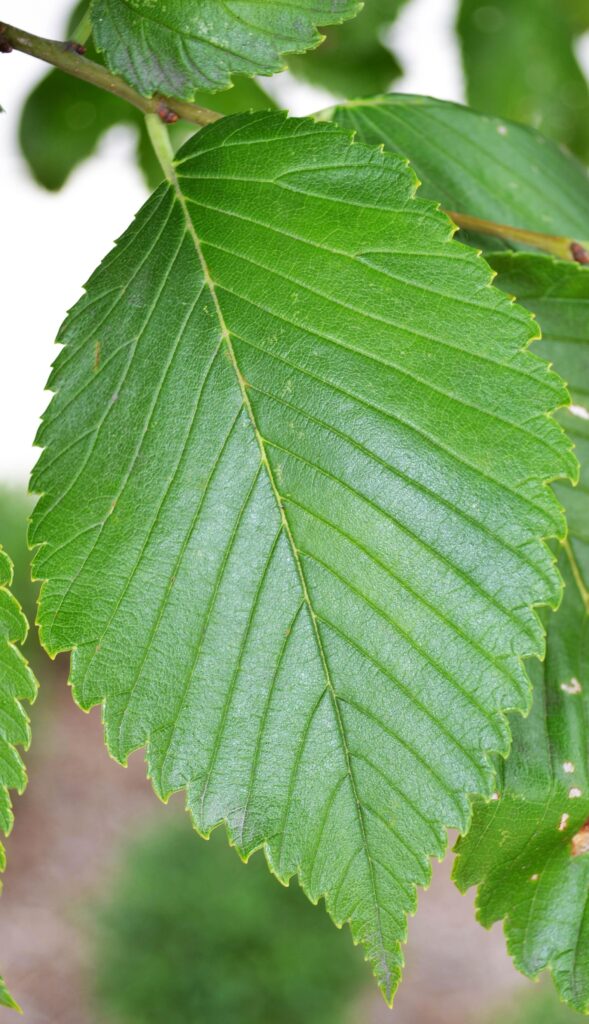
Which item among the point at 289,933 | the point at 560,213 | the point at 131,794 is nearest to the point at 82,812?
the point at 131,794

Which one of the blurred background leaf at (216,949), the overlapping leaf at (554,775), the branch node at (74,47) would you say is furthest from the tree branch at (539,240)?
the blurred background leaf at (216,949)

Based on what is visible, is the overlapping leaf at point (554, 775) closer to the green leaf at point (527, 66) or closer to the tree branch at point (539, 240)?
the tree branch at point (539, 240)

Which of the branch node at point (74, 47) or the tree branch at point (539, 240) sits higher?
the tree branch at point (539, 240)

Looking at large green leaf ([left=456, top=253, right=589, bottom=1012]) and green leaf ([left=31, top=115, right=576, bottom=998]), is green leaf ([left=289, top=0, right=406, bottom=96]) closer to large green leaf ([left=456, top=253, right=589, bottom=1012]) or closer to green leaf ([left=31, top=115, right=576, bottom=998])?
large green leaf ([left=456, top=253, right=589, bottom=1012])

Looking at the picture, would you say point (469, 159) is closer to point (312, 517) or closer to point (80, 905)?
point (312, 517)

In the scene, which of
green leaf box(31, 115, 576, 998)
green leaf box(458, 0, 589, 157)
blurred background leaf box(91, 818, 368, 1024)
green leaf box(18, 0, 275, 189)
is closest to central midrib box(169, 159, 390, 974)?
green leaf box(31, 115, 576, 998)
